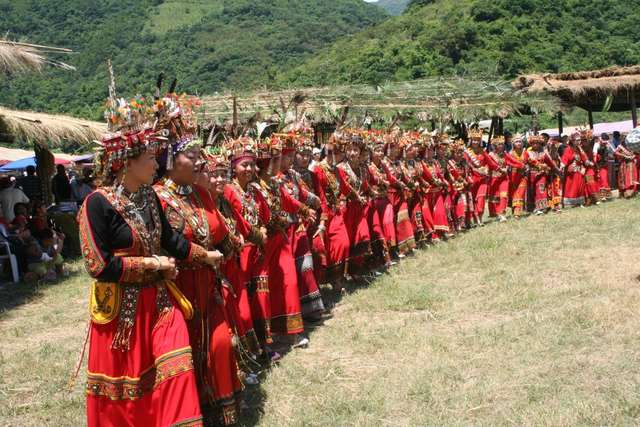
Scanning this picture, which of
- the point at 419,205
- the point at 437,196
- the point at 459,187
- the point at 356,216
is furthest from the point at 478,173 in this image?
the point at 356,216

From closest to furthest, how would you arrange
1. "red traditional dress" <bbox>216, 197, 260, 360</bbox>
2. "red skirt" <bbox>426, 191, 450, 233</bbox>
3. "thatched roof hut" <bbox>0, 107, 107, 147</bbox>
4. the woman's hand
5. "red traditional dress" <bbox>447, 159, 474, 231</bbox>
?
the woman's hand → "red traditional dress" <bbox>216, 197, 260, 360</bbox> → "thatched roof hut" <bbox>0, 107, 107, 147</bbox> → "red skirt" <bbox>426, 191, 450, 233</bbox> → "red traditional dress" <bbox>447, 159, 474, 231</bbox>

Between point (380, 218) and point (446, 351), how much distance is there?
12.4 feet

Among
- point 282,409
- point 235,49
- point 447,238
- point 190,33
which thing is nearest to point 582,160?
point 447,238

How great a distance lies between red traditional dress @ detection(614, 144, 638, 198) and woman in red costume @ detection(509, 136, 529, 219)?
3172 millimetres

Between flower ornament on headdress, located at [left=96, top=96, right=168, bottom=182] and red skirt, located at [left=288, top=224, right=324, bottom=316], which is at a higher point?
flower ornament on headdress, located at [left=96, top=96, right=168, bottom=182]

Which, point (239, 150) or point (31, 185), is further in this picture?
point (31, 185)

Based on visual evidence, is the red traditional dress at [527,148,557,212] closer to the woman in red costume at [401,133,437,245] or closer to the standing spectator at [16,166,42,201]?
the woman in red costume at [401,133,437,245]

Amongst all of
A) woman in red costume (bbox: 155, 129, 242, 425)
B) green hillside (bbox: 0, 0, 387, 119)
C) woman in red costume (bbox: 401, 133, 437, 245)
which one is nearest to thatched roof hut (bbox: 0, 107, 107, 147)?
woman in red costume (bbox: 401, 133, 437, 245)

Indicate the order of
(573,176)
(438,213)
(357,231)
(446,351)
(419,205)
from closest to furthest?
(446,351) → (357,231) → (419,205) → (438,213) → (573,176)

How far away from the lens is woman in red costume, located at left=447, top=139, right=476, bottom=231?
489 inches

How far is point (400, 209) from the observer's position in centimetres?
1027

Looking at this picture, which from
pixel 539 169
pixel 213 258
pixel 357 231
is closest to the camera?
pixel 213 258

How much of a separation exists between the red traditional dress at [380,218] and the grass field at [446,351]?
14.7 inches

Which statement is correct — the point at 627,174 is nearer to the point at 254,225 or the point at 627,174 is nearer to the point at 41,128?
the point at 41,128
